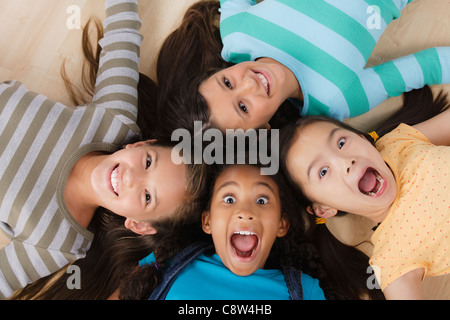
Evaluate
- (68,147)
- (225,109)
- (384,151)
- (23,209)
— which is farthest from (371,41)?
(23,209)

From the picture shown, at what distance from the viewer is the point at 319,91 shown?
1.13 metres

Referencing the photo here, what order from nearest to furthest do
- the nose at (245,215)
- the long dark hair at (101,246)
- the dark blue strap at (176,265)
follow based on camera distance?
1. the nose at (245,215)
2. the dark blue strap at (176,265)
3. the long dark hair at (101,246)

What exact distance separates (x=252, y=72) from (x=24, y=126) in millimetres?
631

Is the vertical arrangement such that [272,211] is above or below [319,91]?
below

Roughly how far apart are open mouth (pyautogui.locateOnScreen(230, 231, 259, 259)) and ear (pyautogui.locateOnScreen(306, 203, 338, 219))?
0.20m

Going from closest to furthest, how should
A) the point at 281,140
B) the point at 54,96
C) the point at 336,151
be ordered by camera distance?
the point at 336,151 → the point at 281,140 → the point at 54,96

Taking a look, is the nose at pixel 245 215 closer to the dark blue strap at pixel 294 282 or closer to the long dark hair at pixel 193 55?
the dark blue strap at pixel 294 282

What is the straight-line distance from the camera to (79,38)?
4.14 feet

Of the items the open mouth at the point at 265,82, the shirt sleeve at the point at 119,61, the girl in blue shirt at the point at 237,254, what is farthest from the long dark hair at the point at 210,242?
the shirt sleeve at the point at 119,61

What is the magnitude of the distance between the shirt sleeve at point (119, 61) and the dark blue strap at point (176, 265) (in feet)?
1.37

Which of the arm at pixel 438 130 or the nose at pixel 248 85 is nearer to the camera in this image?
the nose at pixel 248 85

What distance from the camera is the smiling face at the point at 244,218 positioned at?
0.97 metres

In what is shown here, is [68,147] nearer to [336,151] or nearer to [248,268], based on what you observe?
[248,268]

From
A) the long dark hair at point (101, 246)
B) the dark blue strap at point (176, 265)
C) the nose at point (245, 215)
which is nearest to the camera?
the nose at point (245, 215)
